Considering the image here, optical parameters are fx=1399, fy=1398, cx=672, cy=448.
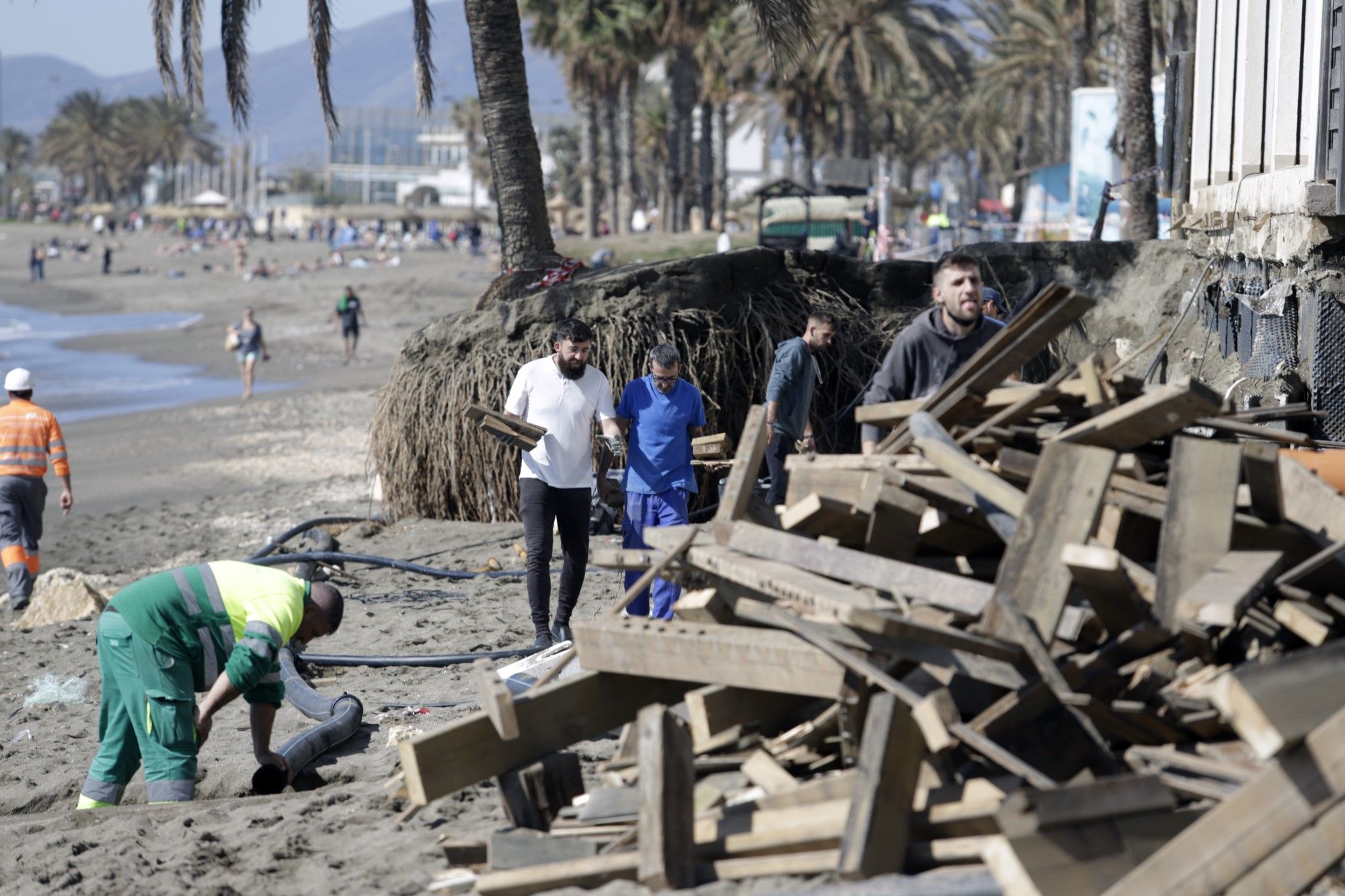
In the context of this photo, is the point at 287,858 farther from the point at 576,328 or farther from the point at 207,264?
the point at 207,264

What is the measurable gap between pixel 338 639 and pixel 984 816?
606cm

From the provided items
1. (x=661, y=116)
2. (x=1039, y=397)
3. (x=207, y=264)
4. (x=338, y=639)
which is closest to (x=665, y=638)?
(x=1039, y=397)

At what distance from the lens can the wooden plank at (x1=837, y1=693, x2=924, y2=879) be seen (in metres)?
3.42

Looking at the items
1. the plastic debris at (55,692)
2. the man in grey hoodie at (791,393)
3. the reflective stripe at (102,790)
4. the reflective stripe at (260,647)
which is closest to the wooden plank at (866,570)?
the reflective stripe at (260,647)

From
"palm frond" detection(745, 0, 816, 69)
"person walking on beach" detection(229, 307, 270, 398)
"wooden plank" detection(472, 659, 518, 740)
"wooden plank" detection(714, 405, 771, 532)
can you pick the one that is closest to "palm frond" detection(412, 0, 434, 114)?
"palm frond" detection(745, 0, 816, 69)

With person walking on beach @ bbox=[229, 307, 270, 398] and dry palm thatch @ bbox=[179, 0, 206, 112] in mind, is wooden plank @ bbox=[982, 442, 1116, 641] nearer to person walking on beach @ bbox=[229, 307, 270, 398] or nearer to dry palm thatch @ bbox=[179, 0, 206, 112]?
dry palm thatch @ bbox=[179, 0, 206, 112]

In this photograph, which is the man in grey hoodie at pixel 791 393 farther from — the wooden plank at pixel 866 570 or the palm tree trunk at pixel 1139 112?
the palm tree trunk at pixel 1139 112

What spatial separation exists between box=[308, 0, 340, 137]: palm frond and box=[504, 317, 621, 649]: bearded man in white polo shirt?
8.32 meters

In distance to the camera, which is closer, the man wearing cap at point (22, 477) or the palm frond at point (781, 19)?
the man wearing cap at point (22, 477)

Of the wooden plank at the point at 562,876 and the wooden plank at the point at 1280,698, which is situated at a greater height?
the wooden plank at the point at 1280,698

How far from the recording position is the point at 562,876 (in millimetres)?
3758

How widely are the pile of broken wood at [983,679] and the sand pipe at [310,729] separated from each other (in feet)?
6.63

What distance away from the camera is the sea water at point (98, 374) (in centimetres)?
2609

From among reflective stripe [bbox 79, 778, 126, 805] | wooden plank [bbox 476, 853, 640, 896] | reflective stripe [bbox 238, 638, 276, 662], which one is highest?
reflective stripe [bbox 238, 638, 276, 662]
